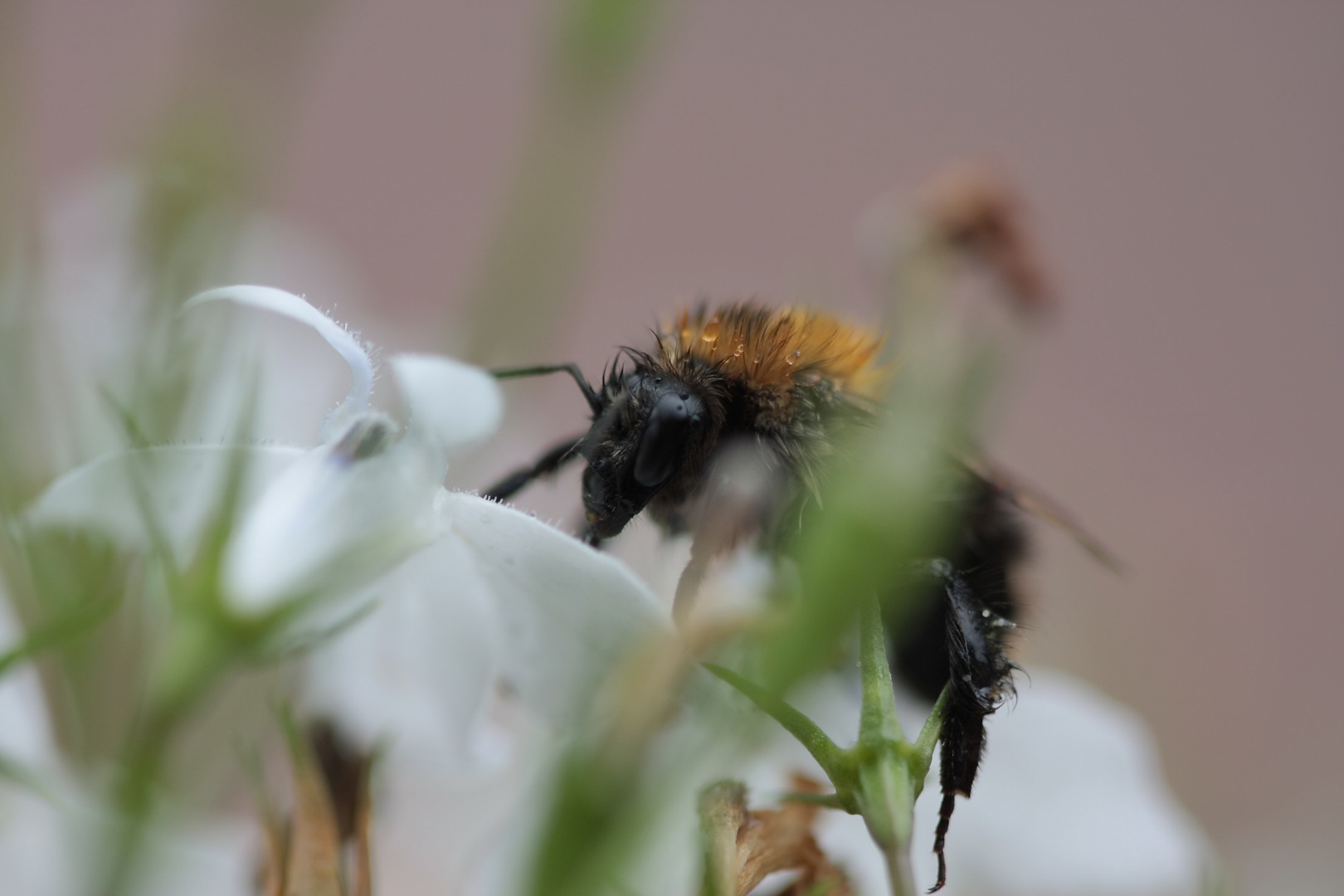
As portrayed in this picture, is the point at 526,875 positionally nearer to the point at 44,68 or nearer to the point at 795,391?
the point at 795,391

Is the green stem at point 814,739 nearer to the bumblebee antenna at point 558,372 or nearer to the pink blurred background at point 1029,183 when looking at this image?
the bumblebee antenna at point 558,372

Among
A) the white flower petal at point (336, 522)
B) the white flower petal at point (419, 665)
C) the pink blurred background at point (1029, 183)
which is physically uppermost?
the white flower petal at point (336, 522)

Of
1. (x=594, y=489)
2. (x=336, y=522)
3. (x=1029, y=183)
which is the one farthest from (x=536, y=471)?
(x=1029, y=183)

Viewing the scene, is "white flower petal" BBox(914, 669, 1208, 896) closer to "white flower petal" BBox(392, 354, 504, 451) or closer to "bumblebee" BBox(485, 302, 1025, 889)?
"bumblebee" BBox(485, 302, 1025, 889)

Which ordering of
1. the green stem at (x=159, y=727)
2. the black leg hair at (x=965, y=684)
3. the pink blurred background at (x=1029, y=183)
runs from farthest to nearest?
1. the pink blurred background at (x=1029, y=183)
2. the black leg hair at (x=965, y=684)
3. the green stem at (x=159, y=727)

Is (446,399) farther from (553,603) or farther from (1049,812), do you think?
(1049,812)

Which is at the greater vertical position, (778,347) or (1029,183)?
(778,347)

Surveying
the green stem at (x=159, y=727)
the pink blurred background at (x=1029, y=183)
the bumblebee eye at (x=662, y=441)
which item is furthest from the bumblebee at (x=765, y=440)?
the pink blurred background at (x=1029, y=183)

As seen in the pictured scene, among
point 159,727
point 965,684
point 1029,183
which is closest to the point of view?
point 159,727
